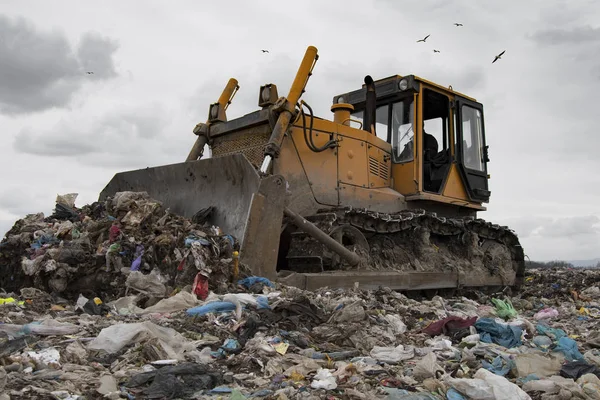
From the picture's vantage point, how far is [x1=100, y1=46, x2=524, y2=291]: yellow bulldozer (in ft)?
20.1

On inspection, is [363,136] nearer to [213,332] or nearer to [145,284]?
[145,284]

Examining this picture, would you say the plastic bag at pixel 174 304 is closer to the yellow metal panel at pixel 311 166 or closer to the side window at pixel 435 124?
the yellow metal panel at pixel 311 166

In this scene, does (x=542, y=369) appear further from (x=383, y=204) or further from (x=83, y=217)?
(x=83, y=217)

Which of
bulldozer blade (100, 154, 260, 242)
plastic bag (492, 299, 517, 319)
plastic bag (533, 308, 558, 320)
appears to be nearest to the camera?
plastic bag (492, 299, 517, 319)

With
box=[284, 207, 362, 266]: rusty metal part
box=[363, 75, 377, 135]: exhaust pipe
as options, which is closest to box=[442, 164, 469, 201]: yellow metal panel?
box=[363, 75, 377, 135]: exhaust pipe

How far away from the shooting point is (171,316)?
14.9ft

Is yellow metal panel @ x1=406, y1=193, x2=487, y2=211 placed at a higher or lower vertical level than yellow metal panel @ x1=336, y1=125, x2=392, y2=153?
lower

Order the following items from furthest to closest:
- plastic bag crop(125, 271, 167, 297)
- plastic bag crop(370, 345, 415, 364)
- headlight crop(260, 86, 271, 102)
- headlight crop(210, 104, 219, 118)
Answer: headlight crop(210, 104, 219, 118)
headlight crop(260, 86, 271, 102)
plastic bag crop(125, 271, 167, 297)
plastic bag crop(370, 345, 415, 364)

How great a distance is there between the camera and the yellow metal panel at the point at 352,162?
7609 millimetres

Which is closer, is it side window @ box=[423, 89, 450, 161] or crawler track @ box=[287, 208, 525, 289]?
crawler track @ box=[287, 208, 525, 289]

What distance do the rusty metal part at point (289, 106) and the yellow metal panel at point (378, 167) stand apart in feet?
4.74

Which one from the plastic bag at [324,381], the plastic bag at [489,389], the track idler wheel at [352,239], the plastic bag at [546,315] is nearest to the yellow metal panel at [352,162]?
the track idler wheel at [352,239]

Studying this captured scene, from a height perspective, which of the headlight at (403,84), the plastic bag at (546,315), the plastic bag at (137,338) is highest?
the headlight at (403,84)

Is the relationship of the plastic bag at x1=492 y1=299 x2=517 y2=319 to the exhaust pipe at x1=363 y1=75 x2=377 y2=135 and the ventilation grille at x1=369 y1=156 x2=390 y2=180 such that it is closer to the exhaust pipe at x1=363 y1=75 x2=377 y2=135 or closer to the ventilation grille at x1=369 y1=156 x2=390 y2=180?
the ventilation grille at x1=369 y1=156 x2=390 y2=180
